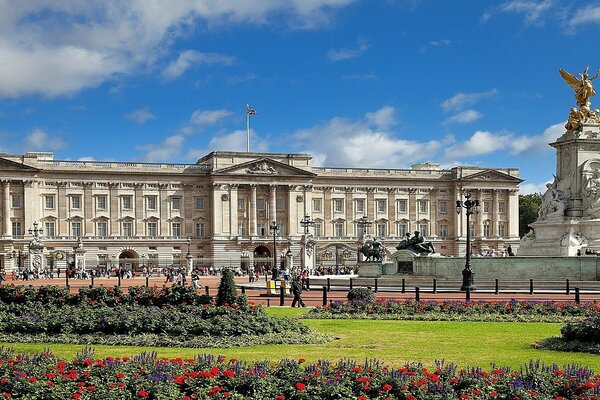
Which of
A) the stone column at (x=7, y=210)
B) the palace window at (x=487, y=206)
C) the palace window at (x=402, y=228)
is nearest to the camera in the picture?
the stone column at (x=7, y=210)

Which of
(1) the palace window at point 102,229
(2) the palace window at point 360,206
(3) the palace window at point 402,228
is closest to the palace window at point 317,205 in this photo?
(2) the palace window at point 360,206

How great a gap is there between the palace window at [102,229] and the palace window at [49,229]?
564 centimetres

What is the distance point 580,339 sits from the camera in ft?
60.7

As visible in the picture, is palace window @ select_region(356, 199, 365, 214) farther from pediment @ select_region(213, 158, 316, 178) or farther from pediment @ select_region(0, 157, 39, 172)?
pediment @ select_region(0, 157, 39, 172)

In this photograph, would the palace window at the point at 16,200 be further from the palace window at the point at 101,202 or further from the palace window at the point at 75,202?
the palace window at the point at 101,202

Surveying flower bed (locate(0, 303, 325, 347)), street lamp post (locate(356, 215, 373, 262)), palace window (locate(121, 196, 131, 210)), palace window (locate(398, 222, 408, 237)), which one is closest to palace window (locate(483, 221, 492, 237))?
palace window (locate(398, 222, 408, 237))

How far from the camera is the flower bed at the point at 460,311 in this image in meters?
25.9

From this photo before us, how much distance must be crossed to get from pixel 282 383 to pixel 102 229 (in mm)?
94320

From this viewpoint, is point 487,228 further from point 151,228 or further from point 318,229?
point 151,228

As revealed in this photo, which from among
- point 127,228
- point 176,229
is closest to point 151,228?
point 127,228

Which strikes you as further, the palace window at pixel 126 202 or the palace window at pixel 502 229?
the palace window at pixel 502 229

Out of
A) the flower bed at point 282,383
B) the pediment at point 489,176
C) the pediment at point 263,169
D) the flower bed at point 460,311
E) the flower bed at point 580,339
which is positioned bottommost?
the flower bed at point 460,311

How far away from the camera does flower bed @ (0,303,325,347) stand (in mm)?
20094

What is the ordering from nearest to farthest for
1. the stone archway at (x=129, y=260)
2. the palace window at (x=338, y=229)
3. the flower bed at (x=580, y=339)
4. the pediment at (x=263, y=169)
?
the flower bed at (x=580, y=339)
the stone archway at (x=129, y=260)
the pediment at (x=263, y=169)
the palace window at (x=338, y=229)
